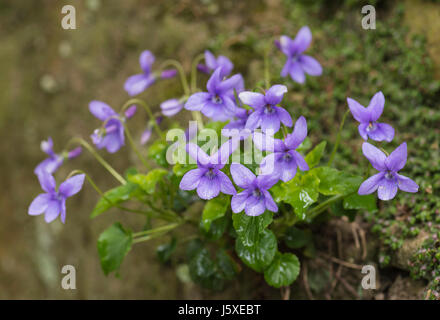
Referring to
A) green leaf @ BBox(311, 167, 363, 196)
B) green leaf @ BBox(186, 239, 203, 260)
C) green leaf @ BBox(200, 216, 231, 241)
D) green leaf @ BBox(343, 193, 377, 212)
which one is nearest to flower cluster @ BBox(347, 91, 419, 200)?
green leaf @ BBox(311, 167, 363, 196)

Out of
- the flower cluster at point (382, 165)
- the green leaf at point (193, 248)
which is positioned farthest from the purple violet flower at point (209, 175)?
the green leaf at point (193, 248)

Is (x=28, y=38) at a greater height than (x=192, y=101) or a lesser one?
greater

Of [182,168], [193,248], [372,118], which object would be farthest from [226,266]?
[372,118]

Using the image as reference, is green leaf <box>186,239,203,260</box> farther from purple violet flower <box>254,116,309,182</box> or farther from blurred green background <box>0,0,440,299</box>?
purple violet flower <box>254,116,309,182</box>

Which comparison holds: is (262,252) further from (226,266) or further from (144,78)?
(144,78)

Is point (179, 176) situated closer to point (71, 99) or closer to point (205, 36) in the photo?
point (205, 36)
